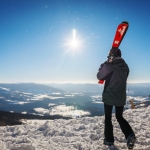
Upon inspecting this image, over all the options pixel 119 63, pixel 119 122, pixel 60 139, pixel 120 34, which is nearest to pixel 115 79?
pixel 119 63

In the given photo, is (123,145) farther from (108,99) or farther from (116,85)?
(116,85)

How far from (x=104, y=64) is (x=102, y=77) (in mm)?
357

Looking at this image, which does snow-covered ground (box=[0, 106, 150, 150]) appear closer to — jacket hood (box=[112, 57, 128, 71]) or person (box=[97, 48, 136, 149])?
person (box=[97, 48, 136, 149])

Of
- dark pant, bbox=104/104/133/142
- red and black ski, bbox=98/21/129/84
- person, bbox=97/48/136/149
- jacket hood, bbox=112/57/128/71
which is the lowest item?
dark pant, bbox=104/104/133/142

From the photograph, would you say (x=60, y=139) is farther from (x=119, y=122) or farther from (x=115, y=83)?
(x=115, y=83)

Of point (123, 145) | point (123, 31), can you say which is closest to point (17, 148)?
point (123, 145)

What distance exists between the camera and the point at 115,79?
4.52 m

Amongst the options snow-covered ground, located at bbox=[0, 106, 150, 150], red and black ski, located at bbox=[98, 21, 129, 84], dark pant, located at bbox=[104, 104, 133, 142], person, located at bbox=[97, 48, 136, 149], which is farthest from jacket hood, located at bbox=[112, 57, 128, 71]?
snow-covered ground, located at bbox=[0, 106, 150, 150]

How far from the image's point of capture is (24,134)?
20.9 ft

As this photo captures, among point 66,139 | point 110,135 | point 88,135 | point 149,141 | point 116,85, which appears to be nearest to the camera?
point 116,85

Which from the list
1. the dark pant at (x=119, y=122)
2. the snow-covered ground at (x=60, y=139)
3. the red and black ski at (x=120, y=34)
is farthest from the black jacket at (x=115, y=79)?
the snow-covered ground at (x=60, y=139)

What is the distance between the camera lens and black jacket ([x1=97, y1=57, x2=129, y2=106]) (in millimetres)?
4516

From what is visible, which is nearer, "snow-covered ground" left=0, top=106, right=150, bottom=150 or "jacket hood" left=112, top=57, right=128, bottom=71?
"jacket hood" left=112, top=57, right=128, bottom=71

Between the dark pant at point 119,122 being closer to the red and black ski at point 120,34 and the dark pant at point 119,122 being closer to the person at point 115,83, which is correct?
the person at point 115,83
